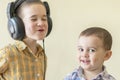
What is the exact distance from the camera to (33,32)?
129 cm

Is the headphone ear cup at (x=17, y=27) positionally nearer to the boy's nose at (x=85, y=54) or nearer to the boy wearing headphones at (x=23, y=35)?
the boy wearing headphones at (x=23, y=35)

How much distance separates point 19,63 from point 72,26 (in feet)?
2.16

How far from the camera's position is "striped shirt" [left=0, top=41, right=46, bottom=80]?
1.29 m

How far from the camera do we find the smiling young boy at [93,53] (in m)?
1.19

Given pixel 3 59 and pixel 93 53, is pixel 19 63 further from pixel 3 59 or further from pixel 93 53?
pixel 93 53

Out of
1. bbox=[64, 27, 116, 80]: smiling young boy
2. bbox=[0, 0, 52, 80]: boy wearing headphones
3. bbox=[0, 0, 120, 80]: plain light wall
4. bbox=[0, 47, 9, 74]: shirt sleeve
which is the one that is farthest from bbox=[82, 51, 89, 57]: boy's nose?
bbox=[0, 0, 120, 80]: plain light wall

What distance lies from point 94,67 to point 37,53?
1.12 ft

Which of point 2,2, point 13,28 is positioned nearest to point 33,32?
point 13,28

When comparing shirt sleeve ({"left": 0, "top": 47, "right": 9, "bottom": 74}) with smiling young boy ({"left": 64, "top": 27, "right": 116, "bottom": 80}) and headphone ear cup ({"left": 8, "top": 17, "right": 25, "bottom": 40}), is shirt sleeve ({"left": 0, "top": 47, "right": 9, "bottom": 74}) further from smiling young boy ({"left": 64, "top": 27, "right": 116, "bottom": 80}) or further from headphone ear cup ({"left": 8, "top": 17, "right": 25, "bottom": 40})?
smiling young boy ({"left": 64, "top": 27, "right": 116, "bottom": 80})

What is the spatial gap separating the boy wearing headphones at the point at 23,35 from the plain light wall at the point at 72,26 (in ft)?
1.64

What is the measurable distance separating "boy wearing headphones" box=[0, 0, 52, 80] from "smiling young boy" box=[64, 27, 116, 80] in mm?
224

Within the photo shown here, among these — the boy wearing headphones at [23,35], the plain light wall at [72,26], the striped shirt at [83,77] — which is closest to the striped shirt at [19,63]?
the boy wearing headphones at [23,35]

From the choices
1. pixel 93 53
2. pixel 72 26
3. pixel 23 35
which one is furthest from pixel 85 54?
pixel 72 26

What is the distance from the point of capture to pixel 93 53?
119 cm
